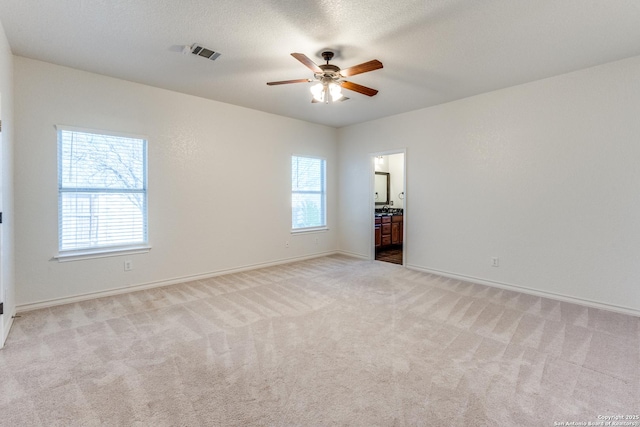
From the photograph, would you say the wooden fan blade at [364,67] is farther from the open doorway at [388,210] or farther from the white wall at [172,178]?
the open doorway at [388,210]

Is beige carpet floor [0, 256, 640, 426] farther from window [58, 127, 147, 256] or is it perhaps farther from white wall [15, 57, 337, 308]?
window [58, 127, 147, 256]

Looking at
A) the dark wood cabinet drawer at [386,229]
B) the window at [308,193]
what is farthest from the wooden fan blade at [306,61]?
the dark wood cabinet drawer at [386,229]

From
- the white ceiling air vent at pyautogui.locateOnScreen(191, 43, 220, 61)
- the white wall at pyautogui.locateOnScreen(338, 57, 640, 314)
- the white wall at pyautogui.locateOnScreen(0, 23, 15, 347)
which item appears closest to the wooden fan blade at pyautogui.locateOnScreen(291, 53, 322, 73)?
the white ceiling air vent at pyautogui.locateOnScreen(191, 43, 220, 61)

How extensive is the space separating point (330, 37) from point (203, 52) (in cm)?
131

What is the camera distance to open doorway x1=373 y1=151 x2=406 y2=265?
6391mm

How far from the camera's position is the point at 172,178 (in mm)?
4273

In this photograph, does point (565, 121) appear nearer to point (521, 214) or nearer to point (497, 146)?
point (497, 146)

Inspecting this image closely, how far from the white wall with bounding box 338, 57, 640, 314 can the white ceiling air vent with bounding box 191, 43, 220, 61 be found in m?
3.32

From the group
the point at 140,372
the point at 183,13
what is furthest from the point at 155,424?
the point at 183,13

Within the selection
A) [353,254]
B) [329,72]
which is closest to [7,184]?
[329,72]

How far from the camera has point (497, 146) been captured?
4.15m

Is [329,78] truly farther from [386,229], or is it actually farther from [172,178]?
[386,229]

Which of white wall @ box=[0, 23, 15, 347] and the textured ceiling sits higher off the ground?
the textured ceiling

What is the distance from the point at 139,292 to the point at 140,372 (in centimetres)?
211
